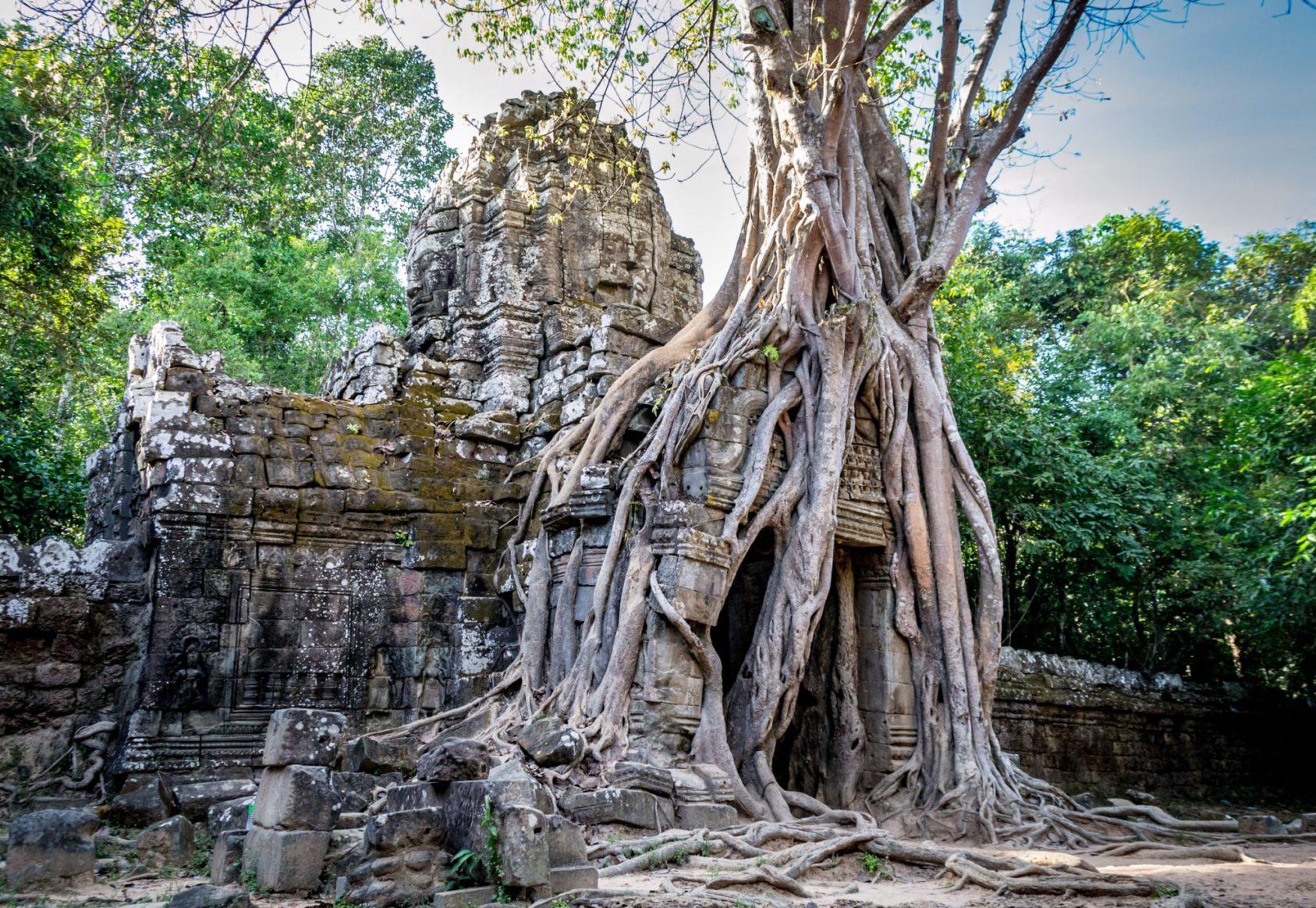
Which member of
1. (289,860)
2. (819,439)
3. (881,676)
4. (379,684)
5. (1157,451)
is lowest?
(289,860)

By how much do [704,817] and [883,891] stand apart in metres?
1.22

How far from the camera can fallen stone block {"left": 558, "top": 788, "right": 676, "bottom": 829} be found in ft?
18.8

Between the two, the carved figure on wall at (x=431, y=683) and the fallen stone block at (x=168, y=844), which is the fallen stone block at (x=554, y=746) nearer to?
the fallen stone block at (x=168, y=844)

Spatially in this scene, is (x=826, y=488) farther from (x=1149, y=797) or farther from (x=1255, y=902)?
(x=1149, y=797)

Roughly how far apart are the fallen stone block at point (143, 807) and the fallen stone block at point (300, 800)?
5.37 feet

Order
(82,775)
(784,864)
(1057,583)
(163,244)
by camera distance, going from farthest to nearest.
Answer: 1. (163,244)
2. (1057,583)
3. (82,775)
4. (784,864)

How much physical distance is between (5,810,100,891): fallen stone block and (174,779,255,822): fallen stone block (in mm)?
976

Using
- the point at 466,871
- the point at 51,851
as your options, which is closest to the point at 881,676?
the point at 466,871

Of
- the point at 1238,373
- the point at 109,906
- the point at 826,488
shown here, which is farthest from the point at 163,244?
the point at 1238,373

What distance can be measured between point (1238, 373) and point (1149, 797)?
20.6 ft

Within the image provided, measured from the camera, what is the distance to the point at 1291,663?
1405cm

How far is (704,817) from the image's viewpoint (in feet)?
19.7

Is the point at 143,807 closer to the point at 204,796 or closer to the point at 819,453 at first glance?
the point at 204,796

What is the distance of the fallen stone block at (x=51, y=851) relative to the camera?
4.51 m
